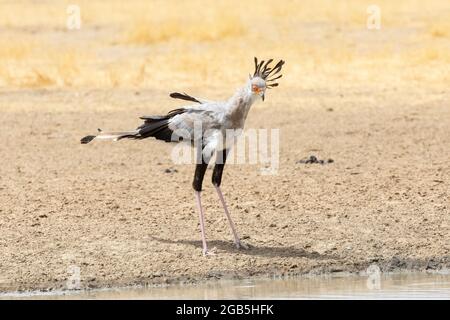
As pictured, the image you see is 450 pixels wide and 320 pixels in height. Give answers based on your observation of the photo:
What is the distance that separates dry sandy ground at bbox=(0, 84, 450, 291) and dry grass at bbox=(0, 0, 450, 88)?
2.27 meters

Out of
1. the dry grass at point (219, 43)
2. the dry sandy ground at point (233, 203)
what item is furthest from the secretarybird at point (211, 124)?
the dry grass at point (219, 43)

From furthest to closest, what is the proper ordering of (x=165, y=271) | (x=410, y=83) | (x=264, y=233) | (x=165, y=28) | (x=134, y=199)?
(x=165, y=28) < (x=410, y=83) < (x=134, y=199) < (x=264, y=233) < (x=165, y=271)

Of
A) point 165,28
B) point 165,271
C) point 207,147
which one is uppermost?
point 165,28

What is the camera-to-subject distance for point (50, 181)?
35.5ft

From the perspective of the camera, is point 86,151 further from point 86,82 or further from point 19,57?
point 19,57

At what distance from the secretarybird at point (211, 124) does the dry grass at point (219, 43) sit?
7736 mm

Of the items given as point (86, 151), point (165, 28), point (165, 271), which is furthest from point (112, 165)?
point (165, 28)

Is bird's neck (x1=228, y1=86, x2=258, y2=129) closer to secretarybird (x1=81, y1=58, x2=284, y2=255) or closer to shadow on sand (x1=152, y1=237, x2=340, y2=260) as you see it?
secretarybird (x1=81, y1=58, x2=284, y2=255)

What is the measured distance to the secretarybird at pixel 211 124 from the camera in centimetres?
824

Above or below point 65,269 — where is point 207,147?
above

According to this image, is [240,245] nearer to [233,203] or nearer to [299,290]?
[299,290]

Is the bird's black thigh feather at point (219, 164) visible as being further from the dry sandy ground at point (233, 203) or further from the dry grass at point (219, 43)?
the dry grass at point (219, 43)

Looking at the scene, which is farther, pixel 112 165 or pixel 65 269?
pixel 112 165

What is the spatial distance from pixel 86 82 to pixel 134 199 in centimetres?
687
